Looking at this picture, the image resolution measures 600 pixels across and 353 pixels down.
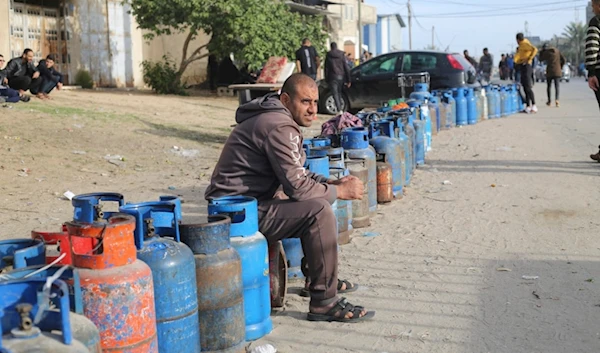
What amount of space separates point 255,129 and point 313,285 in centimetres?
101

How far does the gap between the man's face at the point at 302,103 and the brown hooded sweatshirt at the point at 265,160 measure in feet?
0.35

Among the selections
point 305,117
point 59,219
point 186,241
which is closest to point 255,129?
point 305,117

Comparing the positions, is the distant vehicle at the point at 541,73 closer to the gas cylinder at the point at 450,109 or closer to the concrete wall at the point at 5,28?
the gas cylinder at the point at 450,109

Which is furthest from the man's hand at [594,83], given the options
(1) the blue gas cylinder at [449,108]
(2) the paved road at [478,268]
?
(1) the blue gas cylinder at [449,108]

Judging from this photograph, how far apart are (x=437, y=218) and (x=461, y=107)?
1015 cm

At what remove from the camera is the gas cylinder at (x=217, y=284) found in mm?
4020

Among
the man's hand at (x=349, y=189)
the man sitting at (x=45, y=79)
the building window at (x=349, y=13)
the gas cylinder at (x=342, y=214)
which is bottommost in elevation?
the gas cylinder at (x=342, y=214)

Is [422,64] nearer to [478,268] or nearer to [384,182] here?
[384,182]

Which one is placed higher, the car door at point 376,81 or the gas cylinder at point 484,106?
the car door at point 376,81

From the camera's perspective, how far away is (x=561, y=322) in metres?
4.73

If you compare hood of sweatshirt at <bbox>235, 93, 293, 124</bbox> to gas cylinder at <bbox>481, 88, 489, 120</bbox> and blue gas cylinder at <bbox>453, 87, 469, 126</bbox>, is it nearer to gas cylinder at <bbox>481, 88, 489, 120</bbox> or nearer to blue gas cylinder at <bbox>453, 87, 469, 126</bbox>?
blue gas cylinder at <bbox>453, 87, 469, 126</bbox>

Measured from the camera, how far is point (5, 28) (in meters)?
19.4

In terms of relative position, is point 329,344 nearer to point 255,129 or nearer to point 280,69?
point 255,129

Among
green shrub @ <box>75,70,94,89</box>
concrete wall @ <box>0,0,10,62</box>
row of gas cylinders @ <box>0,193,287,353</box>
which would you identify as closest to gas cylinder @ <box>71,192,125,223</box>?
A: row of gas cylinders @ <box>0,193,287,353</box>
